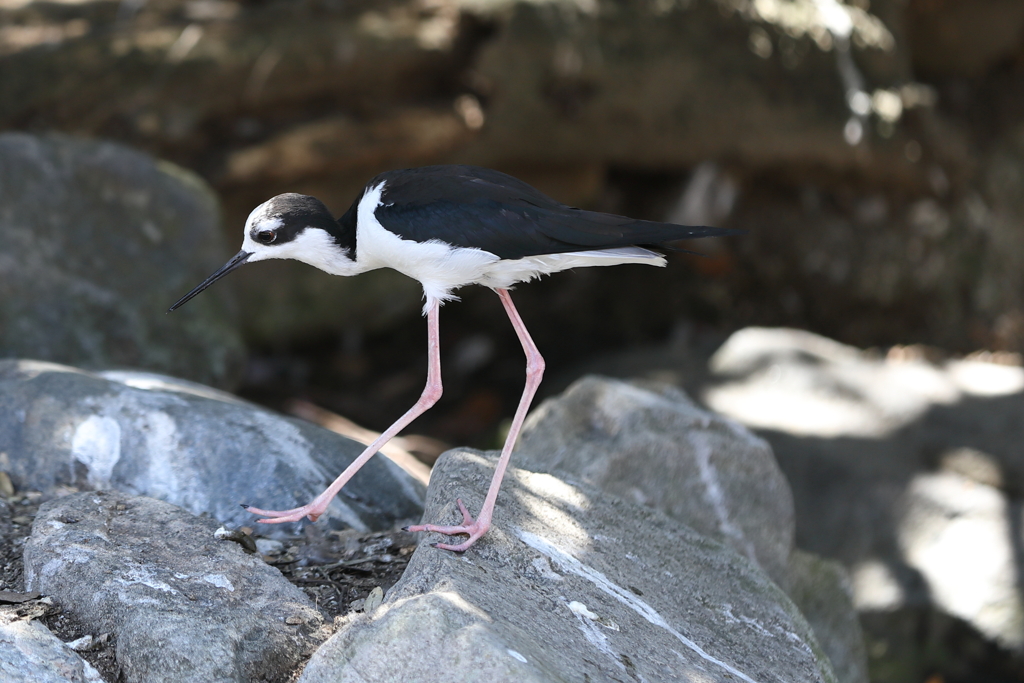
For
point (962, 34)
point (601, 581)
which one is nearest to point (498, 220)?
point (601, 581)

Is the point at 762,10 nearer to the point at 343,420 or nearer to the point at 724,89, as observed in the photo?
the point at 724,89

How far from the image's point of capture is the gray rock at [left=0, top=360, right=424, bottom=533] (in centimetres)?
340

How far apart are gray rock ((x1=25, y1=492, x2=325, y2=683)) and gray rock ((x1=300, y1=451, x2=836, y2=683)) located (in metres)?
0.27

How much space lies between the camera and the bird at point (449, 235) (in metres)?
2.98

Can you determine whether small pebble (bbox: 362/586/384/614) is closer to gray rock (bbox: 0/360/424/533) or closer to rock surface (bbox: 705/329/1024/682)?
gray rock (bbox: 0/360/424/533)

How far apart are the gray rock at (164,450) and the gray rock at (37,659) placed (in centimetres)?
91

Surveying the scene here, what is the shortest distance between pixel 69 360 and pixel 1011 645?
492 cm

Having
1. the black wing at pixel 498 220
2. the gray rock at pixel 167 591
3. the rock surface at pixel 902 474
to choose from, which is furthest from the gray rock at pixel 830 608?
the gray rock at pixel 167 591

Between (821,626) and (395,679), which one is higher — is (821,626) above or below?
below

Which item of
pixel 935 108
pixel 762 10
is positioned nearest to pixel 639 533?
pixel 762 10

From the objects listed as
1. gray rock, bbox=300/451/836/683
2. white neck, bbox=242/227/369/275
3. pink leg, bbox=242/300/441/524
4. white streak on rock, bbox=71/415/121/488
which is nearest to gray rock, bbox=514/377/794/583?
gray rock, bbox=300/451/836/683

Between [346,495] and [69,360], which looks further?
[69,360]

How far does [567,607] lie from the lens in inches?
102

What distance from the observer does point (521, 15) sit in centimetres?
687
